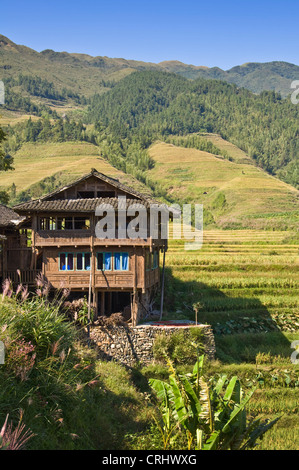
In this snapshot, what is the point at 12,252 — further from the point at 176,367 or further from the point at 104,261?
the point at 176,367

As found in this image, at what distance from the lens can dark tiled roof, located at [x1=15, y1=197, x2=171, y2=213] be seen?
2637 cm

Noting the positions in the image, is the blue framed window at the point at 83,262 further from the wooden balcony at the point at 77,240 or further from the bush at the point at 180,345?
the bush at the point at 180,345

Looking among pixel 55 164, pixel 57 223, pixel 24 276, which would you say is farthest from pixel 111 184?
pixel 55 164

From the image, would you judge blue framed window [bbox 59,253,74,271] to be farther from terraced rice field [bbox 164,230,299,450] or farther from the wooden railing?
terraced rice field [bbox 164,230,299,450]

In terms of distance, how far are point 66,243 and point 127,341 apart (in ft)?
19.8

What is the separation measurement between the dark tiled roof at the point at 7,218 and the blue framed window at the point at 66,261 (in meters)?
3.31

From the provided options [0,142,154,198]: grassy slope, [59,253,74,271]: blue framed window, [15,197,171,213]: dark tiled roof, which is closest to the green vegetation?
[59,253,74,271]: blue framed window

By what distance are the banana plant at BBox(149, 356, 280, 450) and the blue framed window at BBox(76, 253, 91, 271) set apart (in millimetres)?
12887

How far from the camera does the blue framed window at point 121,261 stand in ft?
88.9

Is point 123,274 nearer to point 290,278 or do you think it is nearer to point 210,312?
point 210,312

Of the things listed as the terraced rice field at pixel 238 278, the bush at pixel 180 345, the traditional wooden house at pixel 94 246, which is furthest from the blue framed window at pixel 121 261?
the terraced rice field at pixel 238 278

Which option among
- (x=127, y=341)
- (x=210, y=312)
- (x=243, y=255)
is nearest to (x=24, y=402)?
(x=127, y=341)

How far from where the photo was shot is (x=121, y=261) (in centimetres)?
2714

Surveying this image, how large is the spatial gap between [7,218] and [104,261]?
21.6 feet
